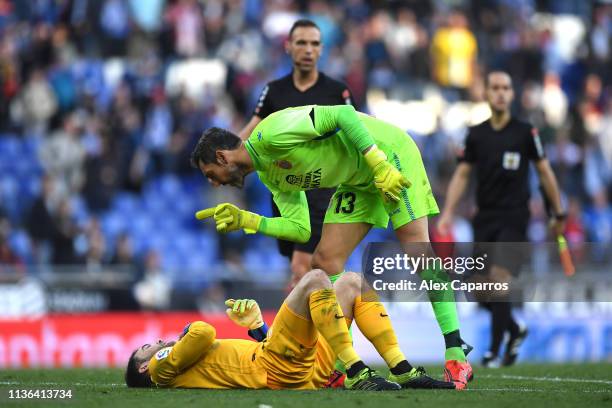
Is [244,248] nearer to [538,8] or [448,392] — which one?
[538,8]

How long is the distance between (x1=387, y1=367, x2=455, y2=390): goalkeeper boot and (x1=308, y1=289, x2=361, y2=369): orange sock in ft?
1.80

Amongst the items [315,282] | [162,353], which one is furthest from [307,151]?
[162,353]

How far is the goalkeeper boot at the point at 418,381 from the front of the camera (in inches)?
310

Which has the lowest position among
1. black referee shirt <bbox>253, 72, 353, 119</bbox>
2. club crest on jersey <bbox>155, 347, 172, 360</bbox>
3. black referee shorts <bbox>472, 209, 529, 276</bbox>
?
club crest on jersey <bbox>155, 347, 172, 360</bbox>

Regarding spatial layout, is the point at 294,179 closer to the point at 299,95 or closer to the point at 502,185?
the point at 299,95

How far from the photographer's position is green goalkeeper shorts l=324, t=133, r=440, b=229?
841cm

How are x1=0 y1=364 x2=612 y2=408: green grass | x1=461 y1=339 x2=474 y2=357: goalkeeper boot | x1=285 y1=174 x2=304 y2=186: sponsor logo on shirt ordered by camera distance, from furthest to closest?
1. x1=461 y1=339 x2=474 y2=357: goalkeeper boot
2. x1=285 y1=174 x2=304 y2=186: sponsor logo on shirt
3. x1=0 y1=364 x2=612 y2=408: green grass

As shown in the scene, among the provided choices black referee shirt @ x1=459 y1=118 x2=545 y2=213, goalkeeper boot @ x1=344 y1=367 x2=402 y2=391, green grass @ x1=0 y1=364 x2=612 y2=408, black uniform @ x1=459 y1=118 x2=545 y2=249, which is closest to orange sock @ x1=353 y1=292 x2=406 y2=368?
goalkeeper boot @ x1=344 y1=367 x2=402 y2=391

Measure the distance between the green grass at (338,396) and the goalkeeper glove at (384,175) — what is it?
1322 mm

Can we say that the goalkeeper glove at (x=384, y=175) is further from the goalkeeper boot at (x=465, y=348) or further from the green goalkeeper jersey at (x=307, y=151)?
the goalkeeper boot at (x=465, y=348)

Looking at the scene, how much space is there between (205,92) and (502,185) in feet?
28.8

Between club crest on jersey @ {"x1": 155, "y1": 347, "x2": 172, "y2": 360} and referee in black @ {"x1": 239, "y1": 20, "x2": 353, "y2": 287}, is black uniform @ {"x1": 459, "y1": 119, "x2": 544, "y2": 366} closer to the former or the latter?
referee in black @ {"x1": 239, "y1": 20, "x2": 353, "y2": 287}

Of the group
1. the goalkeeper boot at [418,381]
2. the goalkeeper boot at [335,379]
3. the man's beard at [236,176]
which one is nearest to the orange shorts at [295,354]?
the goalkeeper boot at [335,379]

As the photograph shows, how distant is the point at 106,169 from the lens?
736 inches
